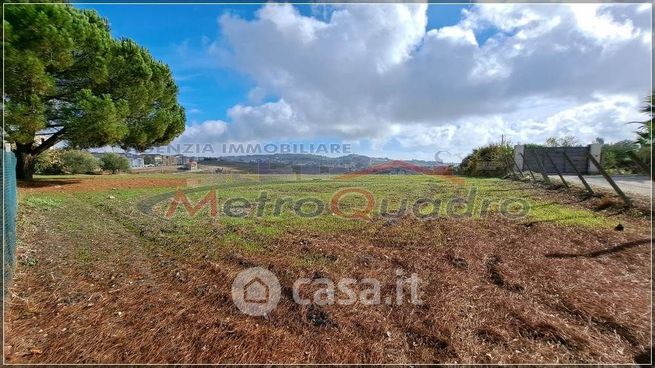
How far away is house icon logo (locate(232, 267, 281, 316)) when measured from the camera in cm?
275

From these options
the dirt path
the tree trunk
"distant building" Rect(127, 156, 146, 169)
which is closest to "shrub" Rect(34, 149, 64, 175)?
"distant building" Rect(127, 156, 146, 169)

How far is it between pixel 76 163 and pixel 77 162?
0.10 meters

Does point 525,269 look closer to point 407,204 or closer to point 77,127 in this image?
point 407,204

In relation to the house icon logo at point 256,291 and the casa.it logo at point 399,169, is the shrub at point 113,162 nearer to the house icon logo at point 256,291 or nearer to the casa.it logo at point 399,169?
the casa.it logo at point 399,169

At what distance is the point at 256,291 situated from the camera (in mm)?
3057

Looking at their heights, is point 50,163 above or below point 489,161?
below

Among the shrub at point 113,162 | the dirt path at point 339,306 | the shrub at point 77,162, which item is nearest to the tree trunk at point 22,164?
the shrub at point 77,162

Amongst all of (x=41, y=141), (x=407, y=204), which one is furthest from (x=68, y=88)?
(x=407, y=204)

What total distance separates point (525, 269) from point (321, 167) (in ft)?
61.6

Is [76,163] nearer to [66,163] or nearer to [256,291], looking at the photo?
[66,163]

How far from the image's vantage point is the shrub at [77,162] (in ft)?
70.6

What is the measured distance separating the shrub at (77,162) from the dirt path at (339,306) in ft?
71.7

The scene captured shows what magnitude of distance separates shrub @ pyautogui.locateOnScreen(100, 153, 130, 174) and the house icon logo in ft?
89.1

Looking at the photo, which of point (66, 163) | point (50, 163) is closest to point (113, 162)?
point (66, 163)
